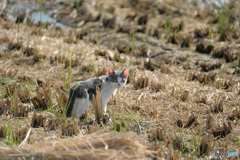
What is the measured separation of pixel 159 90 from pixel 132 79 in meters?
0.53

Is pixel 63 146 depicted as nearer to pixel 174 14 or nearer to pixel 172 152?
pixel 172 152

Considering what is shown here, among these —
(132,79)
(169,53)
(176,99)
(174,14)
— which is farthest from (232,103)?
(174,14)

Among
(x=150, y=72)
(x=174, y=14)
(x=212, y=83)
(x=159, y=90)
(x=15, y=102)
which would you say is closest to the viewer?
(x=15, y=102)

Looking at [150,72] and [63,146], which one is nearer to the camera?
[63,146]

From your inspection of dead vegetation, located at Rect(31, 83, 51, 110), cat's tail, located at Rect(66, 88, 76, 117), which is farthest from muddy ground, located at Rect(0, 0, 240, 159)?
cat's tail, located at Rect(66, 88, 76, 117)

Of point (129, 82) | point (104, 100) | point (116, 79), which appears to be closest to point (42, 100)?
point (104, 100)

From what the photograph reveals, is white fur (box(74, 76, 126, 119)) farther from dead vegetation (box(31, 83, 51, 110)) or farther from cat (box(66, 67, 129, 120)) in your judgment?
dead vegetation (box(31, 83, 51, 110))

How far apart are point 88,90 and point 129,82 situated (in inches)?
59.4

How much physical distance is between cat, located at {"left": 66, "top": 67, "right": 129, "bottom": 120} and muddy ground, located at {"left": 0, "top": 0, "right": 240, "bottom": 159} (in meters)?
0.14

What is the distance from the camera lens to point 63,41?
741cm

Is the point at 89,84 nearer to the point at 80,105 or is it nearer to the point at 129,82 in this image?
the point at 80,105

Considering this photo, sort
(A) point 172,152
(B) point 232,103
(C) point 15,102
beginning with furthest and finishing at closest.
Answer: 1. (B) point 232,103
2. (C) point 15,102
3. (A) point 172,152

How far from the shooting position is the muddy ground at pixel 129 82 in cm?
317

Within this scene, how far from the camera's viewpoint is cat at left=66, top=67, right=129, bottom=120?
381 cm
